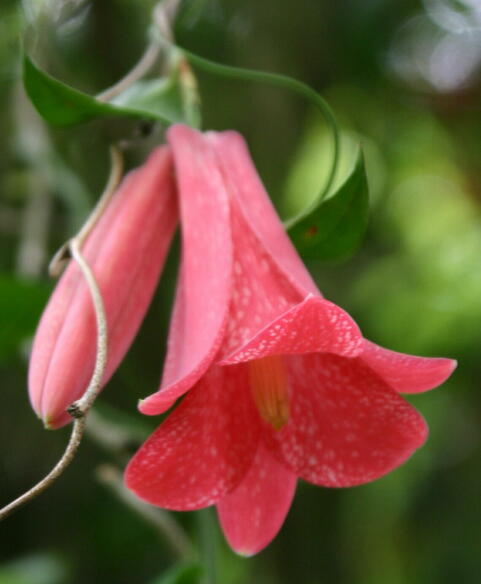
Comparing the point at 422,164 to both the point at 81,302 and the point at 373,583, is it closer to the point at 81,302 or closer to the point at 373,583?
the point at 373,583

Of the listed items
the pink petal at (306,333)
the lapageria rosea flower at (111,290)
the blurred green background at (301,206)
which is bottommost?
the blurred green background at (301,206)

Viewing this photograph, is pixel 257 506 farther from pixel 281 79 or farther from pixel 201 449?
pixel 281 79

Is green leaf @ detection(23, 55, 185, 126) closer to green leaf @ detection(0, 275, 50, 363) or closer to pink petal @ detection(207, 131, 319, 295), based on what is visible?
pink petal @ detection(207, 131, 319, 295)

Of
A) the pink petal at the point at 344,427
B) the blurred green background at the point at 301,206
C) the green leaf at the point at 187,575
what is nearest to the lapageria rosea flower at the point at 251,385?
the pink petal at the point at 344,427

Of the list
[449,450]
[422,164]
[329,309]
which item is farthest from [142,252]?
[449,450]

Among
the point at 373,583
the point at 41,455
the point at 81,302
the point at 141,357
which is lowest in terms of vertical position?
the point at 373,583

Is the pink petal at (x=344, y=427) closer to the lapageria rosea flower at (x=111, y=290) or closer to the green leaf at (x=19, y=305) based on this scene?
the lapageria rosea flower at (x=111, y=290)

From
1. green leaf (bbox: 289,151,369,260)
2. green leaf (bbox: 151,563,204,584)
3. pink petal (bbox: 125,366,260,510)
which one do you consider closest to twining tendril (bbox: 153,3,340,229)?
green leaf (bbox: 289,151,369,260)
